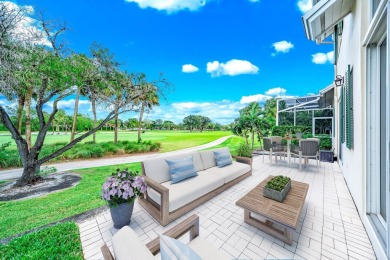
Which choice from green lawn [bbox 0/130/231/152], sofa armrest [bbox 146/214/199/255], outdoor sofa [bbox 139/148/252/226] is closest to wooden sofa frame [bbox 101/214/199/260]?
sofa armrest [bbox 146/214/199/255]

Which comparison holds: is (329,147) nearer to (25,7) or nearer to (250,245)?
(250,245)

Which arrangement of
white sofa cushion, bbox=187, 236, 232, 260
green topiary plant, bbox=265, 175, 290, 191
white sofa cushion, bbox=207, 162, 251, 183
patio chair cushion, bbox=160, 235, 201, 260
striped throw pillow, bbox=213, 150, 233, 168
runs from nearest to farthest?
patio chair cushion, bbox=160, 235, 201, 260 → white sofa cushion, bbox=187, 236, 232, 260 → green topiary plant, bbox=265, 175, 290, 191 → white sofa cushion, bbox=207, 162, 251, 183 → striped throw pillow, bbox=213, 150, 233, 168

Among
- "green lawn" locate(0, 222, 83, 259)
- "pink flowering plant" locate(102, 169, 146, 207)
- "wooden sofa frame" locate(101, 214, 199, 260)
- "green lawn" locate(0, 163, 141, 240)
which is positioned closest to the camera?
"wooden sofa frame" locate(101, 214, 199, 260)

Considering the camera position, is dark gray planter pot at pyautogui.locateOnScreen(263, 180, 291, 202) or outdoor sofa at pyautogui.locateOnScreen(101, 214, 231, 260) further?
dark gray planter pot at pyautogui.locateOnScreen(263, 180, 291, 202)

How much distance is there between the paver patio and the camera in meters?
2.08

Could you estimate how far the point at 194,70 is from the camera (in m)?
19.3

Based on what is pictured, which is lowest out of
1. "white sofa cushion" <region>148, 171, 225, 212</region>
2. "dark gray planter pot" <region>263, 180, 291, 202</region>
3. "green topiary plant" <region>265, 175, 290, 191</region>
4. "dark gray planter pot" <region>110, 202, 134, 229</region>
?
"dark gray planter pot" <region>110, 202, 134, 229</region>

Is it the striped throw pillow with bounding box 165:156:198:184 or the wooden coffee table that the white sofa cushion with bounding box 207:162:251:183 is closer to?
the striped throw pillow with bounding box 165:156:198:184

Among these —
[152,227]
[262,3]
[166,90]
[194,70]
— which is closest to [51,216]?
[152,227]

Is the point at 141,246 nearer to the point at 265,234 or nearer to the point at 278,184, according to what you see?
the point at 265,234

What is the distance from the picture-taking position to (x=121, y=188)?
2527 millimetres

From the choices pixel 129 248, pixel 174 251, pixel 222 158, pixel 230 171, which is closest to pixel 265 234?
pixel 230 171

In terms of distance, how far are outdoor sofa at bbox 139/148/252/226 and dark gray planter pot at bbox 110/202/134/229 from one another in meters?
0.46

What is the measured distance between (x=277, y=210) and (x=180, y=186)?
5.89 ft
